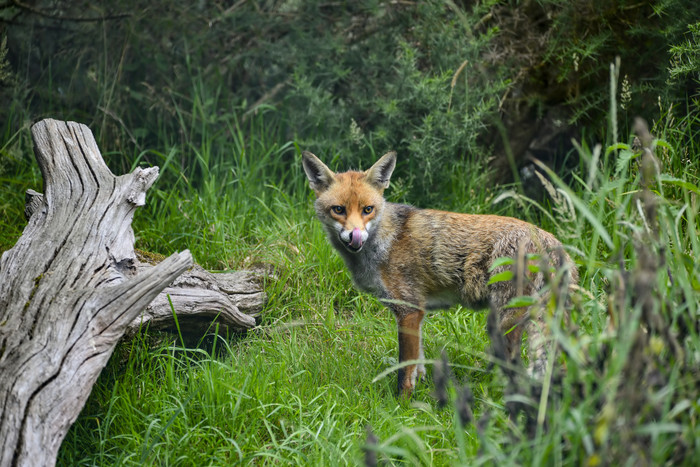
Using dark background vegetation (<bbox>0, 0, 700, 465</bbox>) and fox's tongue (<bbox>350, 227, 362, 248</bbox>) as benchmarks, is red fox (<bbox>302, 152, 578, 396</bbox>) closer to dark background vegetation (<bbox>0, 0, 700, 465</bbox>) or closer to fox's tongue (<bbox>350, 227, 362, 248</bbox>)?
fox's tongue (<bbox>350, 227, 362, 248</bbox>)

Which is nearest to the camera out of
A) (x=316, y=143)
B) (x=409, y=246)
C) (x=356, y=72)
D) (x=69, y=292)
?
(x=69, y=292)

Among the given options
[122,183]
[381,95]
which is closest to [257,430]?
[122,183]

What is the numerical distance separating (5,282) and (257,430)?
1714 mm

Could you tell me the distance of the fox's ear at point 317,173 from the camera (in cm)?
483

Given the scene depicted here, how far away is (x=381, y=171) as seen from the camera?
4.91 m

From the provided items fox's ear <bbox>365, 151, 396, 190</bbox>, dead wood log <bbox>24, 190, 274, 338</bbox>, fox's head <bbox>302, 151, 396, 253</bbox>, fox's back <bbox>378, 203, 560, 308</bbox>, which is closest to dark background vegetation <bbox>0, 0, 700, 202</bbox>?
fox's ear <bbox>365, 151, 396, 190</bbox>

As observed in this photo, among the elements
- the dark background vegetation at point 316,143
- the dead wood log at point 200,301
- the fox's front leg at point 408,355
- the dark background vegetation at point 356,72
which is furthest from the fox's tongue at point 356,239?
the dark background vegetation at point 356,72

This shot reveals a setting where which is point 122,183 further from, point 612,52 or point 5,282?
point 612,52

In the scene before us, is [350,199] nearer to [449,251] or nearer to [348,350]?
[449,251]

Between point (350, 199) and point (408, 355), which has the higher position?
point (350, 199)

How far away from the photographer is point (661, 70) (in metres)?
5.79

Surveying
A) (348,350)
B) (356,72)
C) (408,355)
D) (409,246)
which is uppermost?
(356,72)

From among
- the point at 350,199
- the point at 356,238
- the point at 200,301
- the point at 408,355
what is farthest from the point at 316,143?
the point at 408,355

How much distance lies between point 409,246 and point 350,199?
24.1 inches
